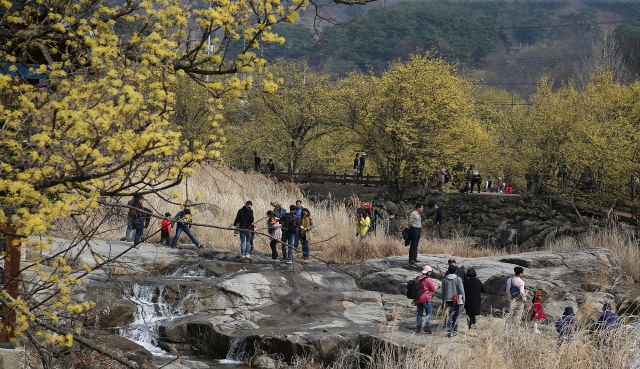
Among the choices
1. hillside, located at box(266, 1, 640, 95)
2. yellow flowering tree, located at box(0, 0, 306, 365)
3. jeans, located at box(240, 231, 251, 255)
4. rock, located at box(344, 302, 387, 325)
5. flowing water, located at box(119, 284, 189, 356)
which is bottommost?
flowing water, located at box(119, 284, 189, 356)

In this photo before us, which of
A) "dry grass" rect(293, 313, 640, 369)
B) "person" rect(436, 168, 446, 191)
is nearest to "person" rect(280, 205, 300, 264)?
"dry grass" rect(293, 313, 640, 369)

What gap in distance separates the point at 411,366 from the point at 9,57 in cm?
638

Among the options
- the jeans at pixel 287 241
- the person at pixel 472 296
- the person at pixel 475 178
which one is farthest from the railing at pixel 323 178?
the person at pixel 472 296

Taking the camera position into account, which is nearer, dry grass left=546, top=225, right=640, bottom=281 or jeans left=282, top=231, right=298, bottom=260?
jeans left=282, top=231, right=298, bottom=260

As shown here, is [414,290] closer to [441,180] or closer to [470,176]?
[441,180]

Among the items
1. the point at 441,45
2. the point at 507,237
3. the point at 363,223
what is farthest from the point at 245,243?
the point at 441,45

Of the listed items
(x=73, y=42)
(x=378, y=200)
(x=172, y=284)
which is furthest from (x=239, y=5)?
(x=378, y=200)

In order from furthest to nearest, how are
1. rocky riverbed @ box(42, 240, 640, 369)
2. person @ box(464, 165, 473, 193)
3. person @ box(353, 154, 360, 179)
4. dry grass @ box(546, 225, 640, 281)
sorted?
person @ box(353, 154, 360, 179)
person @ box(464, 165, 473, 193)
dry grass @ box(546, 225, 640, 281)
rocky riverbed @ box(42, 240, 640, 369)

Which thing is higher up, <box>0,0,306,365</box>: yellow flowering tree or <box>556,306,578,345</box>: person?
<box>0,0,306,365</box>: yellow flowering tree

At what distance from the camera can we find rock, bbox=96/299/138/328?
14781 mm

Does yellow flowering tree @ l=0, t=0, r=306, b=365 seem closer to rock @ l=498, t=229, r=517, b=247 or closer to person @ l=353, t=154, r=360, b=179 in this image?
rock @ l=498, t=229, r=517, b=247

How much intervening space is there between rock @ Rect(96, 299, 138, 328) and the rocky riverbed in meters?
0.02

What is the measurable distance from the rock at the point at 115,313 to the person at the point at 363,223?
7.46 meters

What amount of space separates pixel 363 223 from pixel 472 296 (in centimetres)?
764
